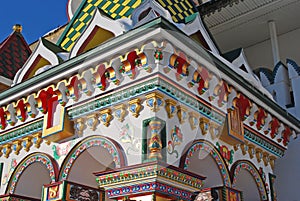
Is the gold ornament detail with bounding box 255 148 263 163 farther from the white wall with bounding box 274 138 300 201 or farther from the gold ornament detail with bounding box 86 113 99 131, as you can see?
the gold ornament detail with bounding box 86 113 99 131

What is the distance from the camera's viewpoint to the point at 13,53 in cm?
723

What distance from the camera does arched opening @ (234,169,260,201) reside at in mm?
5078

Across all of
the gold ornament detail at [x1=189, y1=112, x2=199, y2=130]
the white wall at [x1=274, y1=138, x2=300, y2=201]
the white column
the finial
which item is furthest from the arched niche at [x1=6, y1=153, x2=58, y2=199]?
the white column

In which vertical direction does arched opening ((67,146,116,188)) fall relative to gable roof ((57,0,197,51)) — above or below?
below

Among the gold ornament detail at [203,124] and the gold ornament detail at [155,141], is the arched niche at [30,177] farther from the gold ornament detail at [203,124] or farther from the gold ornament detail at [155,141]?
the gold ornament detail at [203,124]

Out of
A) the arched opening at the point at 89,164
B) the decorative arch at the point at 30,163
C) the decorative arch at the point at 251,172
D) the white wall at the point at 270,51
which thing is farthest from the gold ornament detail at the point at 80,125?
the white wall at the point at 270,51

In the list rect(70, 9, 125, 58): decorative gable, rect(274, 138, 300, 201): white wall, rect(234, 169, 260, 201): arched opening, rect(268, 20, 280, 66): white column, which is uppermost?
rect(268, 20, 280, 66): white column

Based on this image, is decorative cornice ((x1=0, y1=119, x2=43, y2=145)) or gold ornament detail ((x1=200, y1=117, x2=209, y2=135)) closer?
gold ornament detail ((x1=200, y1=117, x2=209, y2=135))

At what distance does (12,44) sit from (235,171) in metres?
4.34

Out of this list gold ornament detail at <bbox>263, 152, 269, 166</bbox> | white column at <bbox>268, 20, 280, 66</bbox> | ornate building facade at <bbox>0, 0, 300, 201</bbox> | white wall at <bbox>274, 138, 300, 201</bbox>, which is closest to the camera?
ornate building facade at <bbox>0, 0, 300, 201</bbox>

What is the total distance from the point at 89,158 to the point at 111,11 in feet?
5.85

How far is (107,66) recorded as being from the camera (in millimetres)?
4043

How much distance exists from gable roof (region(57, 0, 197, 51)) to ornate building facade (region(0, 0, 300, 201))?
0.11ft

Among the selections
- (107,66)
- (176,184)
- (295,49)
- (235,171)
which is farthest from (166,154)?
(295,49)
